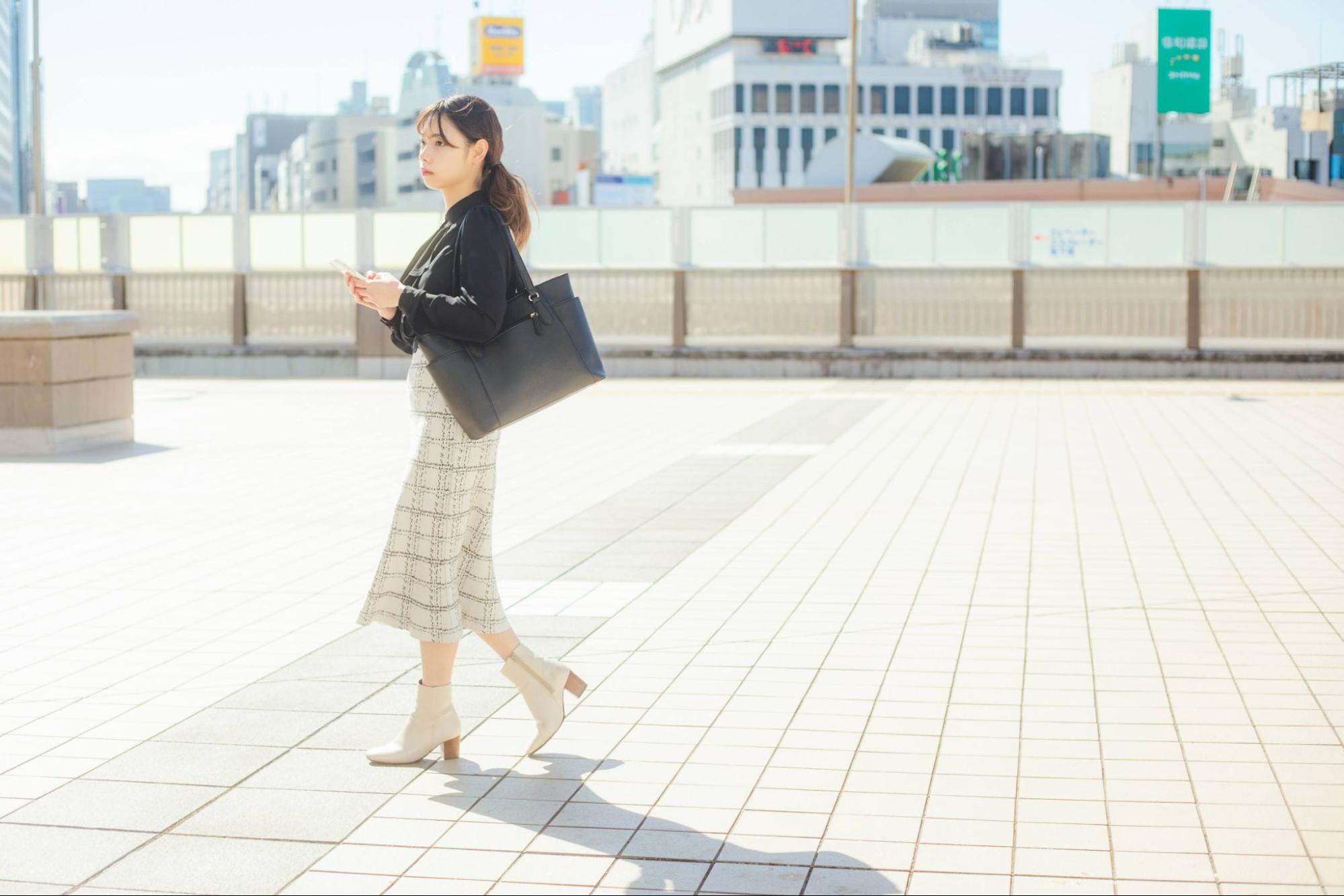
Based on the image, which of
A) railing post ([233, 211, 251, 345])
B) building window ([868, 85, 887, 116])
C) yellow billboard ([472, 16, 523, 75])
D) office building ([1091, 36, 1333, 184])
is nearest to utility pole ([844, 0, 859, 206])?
railing post ([233, 211, 251, 345])

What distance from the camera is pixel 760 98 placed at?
130 m

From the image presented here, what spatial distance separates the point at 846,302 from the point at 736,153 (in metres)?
107

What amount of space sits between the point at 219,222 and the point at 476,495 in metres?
21.4

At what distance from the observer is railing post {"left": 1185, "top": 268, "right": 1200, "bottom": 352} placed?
74.8 feet

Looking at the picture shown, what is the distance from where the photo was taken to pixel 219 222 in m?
25.2

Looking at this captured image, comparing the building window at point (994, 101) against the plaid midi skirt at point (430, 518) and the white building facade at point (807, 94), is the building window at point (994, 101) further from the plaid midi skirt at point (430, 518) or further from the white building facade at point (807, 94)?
the plaid midi skirt at point (430, 518)

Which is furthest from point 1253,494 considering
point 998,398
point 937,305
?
point 937,305

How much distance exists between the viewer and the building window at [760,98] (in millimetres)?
129875

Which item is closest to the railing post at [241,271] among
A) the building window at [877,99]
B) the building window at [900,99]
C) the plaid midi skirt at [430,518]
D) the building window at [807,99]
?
the plaid midi skirt at [430,518]

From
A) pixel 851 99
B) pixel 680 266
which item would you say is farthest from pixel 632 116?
pixel 680 266

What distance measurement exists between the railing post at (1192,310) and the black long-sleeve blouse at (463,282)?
63.7ft

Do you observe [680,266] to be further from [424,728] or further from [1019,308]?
[424,728]

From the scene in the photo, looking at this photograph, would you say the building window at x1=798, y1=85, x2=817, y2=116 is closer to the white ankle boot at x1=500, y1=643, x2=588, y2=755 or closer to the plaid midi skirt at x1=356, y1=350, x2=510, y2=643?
the white ankle boot at x1=500, y1=643, x2=588, y2=755

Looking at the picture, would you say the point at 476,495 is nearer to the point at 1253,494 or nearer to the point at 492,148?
the point at 492,148
